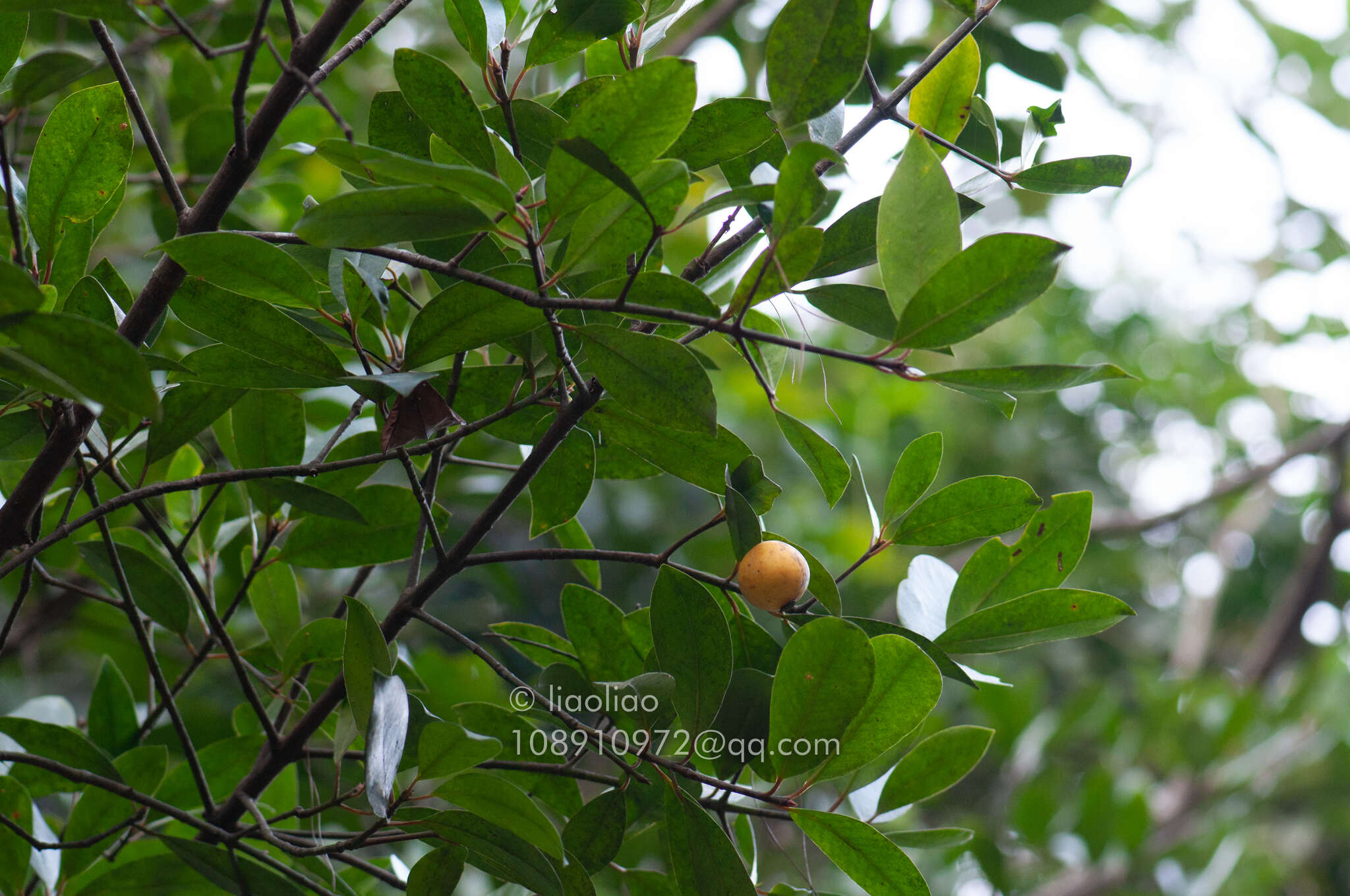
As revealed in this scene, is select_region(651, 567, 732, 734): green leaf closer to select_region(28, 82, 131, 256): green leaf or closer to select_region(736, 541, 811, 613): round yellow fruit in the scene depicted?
select_region(736, 541, 811, 613): round yellow fruit

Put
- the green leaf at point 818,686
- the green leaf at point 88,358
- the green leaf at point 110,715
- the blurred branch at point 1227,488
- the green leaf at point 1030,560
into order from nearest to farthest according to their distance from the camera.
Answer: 1. the green leaf at point 88,358
2. the green leaf at point 818,686
3. the green leaf at point 1030,560
4. the green leaf at point 110,715
5. the blurred branch at point 1227,488

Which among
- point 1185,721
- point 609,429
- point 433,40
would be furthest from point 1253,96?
point 609,429

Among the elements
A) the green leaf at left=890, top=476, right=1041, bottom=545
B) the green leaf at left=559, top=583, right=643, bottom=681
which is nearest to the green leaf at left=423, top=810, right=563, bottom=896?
the green leaf at left=559, top=583, right=643, bottom=681

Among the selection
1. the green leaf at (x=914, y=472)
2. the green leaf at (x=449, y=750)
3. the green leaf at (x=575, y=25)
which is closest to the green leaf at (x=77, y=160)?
the green leaf at (x=575, y=25)

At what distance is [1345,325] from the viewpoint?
A: 2504 millimetres

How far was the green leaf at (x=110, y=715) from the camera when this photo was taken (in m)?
0.64

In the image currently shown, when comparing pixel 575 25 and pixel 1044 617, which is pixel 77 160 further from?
pixel 1044 617

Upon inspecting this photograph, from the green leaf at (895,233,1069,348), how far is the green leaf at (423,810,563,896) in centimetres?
26

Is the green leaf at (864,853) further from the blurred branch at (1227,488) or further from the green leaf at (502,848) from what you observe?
the blurred branch at (1227,488)

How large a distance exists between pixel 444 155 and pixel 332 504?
0.19 metres

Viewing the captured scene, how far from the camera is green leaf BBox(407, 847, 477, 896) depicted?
444 millimetres

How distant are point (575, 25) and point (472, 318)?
0.16 metres

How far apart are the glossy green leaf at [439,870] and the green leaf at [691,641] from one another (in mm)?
120

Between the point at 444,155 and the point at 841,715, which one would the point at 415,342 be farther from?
the point at 841,715
